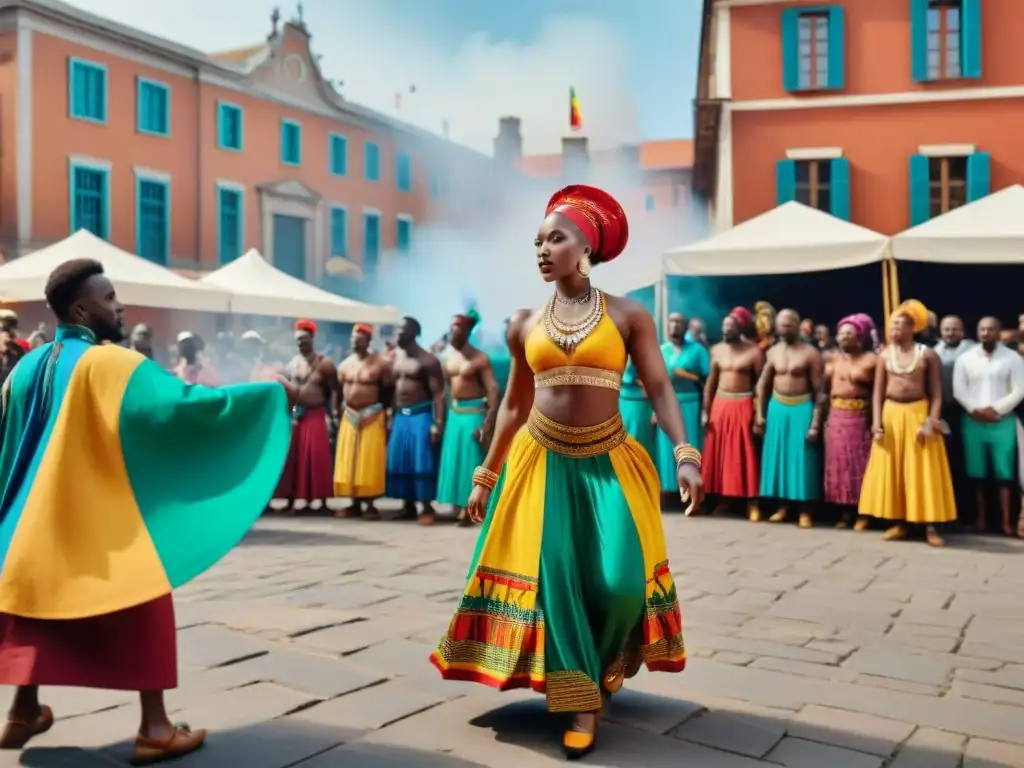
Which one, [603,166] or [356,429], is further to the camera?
[603,166]

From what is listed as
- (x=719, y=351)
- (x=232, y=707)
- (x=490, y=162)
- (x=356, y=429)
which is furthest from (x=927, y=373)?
(x=490, y=162)

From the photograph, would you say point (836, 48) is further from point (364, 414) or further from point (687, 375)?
point (364, 414)

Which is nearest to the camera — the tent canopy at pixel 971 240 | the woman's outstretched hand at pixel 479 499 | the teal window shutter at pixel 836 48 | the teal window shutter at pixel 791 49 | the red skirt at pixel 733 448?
the woman's outstretched hand at pixel 479 499

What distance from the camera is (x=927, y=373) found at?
28.0 feet

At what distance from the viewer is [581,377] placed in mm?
3643

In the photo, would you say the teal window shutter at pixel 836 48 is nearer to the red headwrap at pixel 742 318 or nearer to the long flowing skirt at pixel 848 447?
the red headwrap at pixel 742 318

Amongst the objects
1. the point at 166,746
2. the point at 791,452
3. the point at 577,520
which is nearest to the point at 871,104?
the point at 791,452

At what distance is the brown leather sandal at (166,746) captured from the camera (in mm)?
3244

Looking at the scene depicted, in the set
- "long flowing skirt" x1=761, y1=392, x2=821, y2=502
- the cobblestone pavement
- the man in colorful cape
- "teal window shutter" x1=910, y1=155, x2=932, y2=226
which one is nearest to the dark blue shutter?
"teal window shutter" x1=910, y1=155, x2=932, y2=226

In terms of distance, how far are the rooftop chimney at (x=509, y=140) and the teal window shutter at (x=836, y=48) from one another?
93.6 feet

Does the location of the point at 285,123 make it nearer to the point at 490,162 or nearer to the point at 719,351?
the point at 490,162

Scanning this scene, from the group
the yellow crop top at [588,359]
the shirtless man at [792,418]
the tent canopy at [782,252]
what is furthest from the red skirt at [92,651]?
the tent canopy at [782,252]

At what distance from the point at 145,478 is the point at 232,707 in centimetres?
104

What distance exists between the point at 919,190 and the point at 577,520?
18.1m
